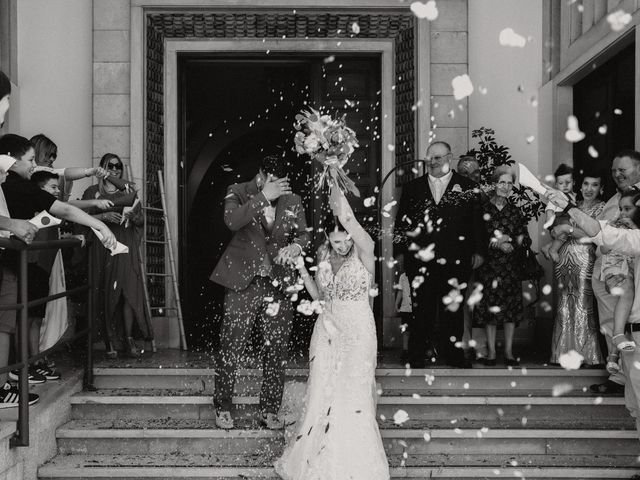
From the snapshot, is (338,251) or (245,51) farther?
(245,51)

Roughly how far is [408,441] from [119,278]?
289cm

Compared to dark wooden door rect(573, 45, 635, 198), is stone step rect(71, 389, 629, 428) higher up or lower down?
lower down

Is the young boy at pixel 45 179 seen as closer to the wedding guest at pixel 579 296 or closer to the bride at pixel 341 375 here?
the bride at pixel 341 375

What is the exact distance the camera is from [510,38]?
323 inches

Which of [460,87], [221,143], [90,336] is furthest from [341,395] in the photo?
[221,143]

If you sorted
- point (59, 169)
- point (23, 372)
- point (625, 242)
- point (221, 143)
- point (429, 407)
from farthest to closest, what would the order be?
point (221, 143) → point (59, 169) → point (429, 407) → point (23, 372) → point (625, 242)

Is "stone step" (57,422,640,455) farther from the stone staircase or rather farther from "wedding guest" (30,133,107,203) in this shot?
"wedding guest" (30,133,107,203)

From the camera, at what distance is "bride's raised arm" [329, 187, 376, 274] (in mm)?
4973

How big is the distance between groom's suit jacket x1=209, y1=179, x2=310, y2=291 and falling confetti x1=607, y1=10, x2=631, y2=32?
9.89 feet

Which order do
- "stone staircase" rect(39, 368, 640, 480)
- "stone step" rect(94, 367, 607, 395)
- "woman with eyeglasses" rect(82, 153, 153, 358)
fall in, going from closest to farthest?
"stone staircase" rect(39, 368, 640, 480) → "stone step" rect(94, 367, 607, 395) → "woman with eyeglasses" rect(82, 153, 153, 358)

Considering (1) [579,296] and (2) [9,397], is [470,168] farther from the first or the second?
(2) [9,397]

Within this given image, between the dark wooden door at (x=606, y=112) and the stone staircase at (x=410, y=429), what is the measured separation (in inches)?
78.1

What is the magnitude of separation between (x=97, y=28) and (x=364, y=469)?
5.22 meters

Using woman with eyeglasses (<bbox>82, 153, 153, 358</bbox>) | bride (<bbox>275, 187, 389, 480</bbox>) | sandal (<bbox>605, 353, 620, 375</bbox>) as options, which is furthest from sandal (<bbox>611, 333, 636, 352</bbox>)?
woman with eyeglasses (<bbox>82, 153, 153, 358</bbox>)
